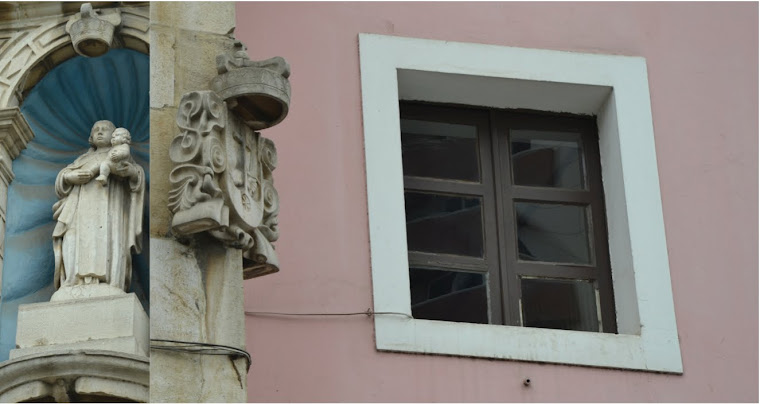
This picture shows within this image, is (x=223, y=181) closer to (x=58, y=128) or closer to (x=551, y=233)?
(x=58, y=128)

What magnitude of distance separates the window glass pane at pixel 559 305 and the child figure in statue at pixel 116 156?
189cm

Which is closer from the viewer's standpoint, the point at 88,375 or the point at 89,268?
the point at 88,375

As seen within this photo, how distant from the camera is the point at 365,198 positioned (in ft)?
32.4

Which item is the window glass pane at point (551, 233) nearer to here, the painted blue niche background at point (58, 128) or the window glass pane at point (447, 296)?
the window glass pane at point (447, 296)

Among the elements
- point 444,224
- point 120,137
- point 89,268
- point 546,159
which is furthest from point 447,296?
point 89,268

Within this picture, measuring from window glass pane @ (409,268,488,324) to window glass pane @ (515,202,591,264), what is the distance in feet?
1.00

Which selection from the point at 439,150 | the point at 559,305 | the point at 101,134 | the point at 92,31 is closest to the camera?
the point at 101,134

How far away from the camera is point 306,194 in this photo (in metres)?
9.82

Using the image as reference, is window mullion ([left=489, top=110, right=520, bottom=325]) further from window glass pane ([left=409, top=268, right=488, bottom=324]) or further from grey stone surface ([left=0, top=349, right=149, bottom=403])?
grey stone surface ([left=0, top=349, right=149, bottom=403])

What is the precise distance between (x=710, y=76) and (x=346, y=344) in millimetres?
2228

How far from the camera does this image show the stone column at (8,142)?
370 inches

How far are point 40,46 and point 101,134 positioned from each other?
1.69 ft

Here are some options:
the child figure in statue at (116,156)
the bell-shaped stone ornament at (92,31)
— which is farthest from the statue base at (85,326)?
the bell-shaped stone ornament at (92,31)

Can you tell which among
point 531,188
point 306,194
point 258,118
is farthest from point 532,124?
point 258,118
